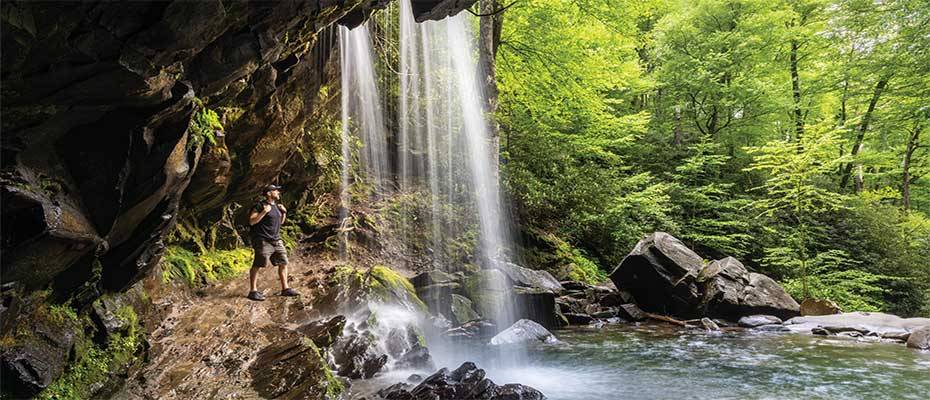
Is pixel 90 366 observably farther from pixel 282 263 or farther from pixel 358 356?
pixel 282 263

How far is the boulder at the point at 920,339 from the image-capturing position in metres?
8.10

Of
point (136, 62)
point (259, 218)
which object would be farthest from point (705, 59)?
point (136, 62)

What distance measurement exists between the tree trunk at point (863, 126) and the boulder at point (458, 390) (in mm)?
16379

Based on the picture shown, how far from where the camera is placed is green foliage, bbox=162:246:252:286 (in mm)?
6609

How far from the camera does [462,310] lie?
971 cm

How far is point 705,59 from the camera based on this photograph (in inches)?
749

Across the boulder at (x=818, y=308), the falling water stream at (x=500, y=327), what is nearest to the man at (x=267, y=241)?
the falling water stream at (x=500, y=327)

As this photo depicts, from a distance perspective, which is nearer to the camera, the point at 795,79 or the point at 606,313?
the point at 606,313

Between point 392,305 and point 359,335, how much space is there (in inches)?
49.0

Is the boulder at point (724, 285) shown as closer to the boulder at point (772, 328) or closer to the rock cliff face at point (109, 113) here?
the boulder at point (772, 328)

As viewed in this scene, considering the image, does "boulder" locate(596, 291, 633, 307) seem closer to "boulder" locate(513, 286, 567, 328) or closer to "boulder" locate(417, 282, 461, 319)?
"boulder" locate(513, 286, 567, 328)

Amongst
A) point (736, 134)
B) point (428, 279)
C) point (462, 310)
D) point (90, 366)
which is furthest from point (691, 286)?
point (736, 134)

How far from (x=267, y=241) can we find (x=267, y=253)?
0.20 meters

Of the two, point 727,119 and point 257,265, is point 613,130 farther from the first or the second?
point 257,265
